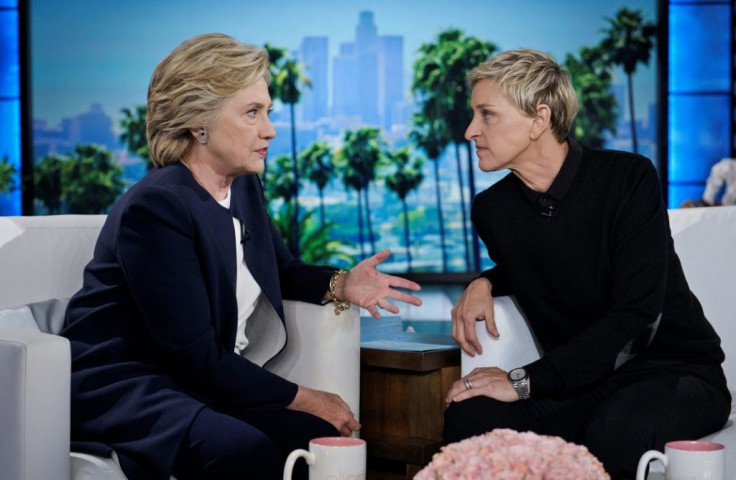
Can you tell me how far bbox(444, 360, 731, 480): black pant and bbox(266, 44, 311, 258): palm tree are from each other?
7061 mm

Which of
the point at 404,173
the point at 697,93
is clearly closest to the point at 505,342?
the point at 404,173

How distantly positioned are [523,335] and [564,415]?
10.4 inches

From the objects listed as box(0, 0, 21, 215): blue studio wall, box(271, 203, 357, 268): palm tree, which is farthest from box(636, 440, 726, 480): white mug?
box(0, 0, 21, 215): blue studio wall

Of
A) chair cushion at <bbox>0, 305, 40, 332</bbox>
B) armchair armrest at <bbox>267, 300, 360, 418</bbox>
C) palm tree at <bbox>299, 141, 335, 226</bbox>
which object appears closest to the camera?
chair cushion at <bbox>0, 305, 40, 332</bbox>

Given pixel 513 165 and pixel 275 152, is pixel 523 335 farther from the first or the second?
pixel 275 152

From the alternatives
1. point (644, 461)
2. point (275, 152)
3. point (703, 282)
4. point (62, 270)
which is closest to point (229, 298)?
point (62, 270)

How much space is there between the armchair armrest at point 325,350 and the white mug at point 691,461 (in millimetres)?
1013

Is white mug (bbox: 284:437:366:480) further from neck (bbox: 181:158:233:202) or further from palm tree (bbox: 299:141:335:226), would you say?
palm tree (bbox: 299:141:335:226)

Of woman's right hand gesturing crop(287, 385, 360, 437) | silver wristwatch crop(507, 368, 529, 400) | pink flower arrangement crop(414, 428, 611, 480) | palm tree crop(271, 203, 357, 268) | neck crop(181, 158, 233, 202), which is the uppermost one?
neck crop(181, 158, 233, 202)

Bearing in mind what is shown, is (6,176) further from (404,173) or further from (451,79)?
(451,79)

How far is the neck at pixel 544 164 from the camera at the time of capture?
2.25 meters

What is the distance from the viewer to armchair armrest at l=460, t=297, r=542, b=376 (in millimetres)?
2254

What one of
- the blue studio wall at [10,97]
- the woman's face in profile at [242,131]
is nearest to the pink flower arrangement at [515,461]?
the woman's face in profile at [242,131]

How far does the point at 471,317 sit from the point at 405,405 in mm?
273
